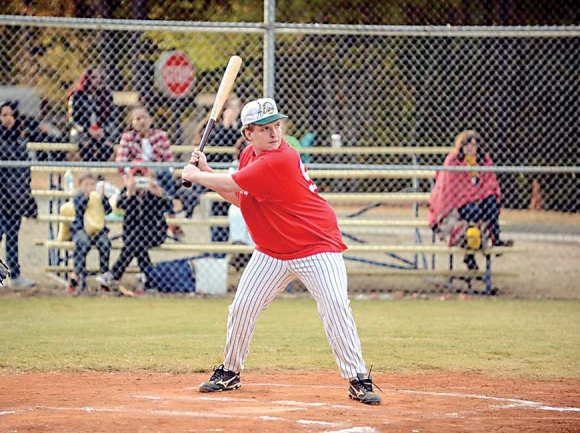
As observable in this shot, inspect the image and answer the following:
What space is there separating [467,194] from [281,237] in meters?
5.68

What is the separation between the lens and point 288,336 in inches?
345

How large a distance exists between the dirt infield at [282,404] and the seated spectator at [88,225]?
4.01m

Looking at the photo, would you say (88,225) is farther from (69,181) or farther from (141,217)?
(69,181)

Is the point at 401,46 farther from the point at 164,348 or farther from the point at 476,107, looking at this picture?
the point at 164,348

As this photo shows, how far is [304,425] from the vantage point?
5332 mm

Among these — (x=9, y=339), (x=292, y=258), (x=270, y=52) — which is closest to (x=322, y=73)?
(x=270, y=52)

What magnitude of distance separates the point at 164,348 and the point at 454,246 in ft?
14.2

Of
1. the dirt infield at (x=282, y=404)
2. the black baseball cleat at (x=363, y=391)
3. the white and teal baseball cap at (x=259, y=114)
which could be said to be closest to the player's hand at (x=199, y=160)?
the white and teal baseball cap at (x=259, y=114)

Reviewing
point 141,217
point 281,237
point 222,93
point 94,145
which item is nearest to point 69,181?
point 94,145

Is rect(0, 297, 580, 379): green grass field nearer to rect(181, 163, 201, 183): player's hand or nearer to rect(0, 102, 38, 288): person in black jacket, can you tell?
rect(0, 102, 38, 288): person in black jacket

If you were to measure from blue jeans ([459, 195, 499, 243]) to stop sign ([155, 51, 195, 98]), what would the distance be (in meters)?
5.60

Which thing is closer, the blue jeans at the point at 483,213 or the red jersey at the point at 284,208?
the red jersey at the point at 284,208

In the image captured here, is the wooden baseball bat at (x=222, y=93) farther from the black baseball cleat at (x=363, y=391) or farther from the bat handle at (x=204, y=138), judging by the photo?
the black baseball cleat at (x=363, y=391)

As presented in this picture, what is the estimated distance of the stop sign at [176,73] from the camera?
15.6m
